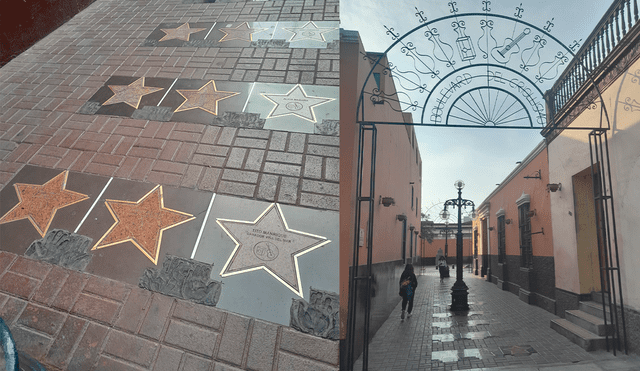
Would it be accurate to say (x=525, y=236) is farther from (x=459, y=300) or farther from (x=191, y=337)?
(x=191, y=337)

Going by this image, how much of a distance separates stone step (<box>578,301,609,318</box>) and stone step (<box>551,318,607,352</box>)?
339 mm

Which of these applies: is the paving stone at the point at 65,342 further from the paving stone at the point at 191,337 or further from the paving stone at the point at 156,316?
the paving stone at the point at 191,337

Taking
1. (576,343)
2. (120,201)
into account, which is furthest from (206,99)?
(576,343)

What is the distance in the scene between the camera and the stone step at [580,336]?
5.02 meters

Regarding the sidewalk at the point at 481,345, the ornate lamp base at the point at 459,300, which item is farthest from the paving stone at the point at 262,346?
the ornate lamp base at the point at 459,300

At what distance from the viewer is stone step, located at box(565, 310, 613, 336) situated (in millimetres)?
5203

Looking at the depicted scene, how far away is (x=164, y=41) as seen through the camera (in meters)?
7.23

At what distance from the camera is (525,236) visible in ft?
33.2

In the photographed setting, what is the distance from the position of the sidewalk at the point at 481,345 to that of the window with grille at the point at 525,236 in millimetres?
1486

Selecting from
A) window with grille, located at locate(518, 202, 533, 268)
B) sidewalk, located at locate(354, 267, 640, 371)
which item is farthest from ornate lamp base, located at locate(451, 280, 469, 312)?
window with grille, located at locate(518, 202, 533, 268)

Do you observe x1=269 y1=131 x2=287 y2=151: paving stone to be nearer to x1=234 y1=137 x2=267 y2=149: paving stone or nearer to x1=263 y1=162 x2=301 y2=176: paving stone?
x1=234 y1=137 x2=267 y2=149: paving stone

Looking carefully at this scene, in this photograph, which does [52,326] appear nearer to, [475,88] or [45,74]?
[475,88]

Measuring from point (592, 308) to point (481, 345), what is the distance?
1.96m

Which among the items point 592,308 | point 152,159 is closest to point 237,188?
point 152,159
